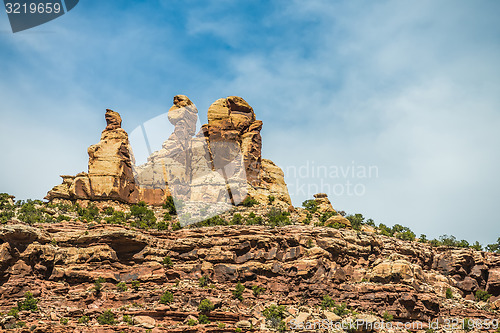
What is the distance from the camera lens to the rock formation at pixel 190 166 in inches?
3529

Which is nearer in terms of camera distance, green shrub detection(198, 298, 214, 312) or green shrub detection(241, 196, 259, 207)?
green shrub detection(198, 298, 214, 312)

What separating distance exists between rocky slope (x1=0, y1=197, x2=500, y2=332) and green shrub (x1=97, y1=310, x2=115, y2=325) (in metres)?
0.72

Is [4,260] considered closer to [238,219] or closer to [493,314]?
[238,219]

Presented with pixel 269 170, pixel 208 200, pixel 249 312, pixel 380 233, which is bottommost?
pixel 249 312

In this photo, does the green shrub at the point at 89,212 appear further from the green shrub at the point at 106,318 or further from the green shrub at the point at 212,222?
the green shrub at the point at 106,318

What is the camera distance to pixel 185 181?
96.2m

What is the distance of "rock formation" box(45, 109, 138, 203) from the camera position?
Answer: 88.1 meters

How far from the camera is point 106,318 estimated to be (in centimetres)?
5469

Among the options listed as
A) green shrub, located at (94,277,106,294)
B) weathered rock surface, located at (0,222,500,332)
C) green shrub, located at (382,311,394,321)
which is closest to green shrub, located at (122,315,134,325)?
weathered rock surface, located at (0,222,500,332)

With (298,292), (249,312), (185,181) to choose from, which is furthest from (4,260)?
(185,181)

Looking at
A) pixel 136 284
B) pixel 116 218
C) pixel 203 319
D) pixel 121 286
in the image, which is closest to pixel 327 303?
pixel 203 319

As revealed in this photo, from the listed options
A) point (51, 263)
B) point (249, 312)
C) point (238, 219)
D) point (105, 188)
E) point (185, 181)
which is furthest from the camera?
point (185, 181)

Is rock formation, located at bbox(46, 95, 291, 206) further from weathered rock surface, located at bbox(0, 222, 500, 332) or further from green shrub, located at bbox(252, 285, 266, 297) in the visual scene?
green shrub, located at bbox(252, 285, 266, 297)

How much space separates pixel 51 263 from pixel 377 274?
38295 mm
